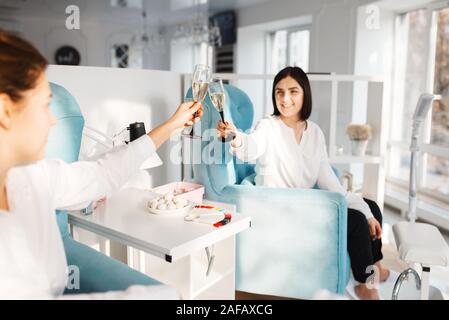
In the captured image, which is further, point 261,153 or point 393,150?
point 393,150

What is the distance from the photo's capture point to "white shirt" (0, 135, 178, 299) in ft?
2.37

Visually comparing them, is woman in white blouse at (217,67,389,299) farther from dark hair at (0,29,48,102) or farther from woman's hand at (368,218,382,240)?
dark hair at (0,29,48,102)

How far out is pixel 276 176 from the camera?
1.59m

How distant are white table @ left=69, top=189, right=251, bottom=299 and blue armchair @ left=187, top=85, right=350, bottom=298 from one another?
0.12 m

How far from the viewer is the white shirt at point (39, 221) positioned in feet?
2.37

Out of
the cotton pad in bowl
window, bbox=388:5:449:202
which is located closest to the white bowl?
the cotton pad in bowl

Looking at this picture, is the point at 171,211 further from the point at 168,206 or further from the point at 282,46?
the point at 282,46

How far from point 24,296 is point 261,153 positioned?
3.30 ft

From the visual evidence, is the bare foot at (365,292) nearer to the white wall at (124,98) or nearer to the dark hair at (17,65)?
the white wall at (124,98)

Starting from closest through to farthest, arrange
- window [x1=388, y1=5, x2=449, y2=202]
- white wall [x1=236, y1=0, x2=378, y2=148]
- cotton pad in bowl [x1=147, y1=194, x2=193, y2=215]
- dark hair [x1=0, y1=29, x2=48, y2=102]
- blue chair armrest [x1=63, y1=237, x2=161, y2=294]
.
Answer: dark hair [x1=0, y1=29, x2=48, y2=102]
blue chair armrest [x1=63, y1=237, x2=161, y2=294]
cotton pad in bowl [x1=147, y1=194, x2=193, y2=215]
window [x1=388, y1=5, x2=449, y2=202]
white wall [x1=236, y1=0, x2=378, y2=148]

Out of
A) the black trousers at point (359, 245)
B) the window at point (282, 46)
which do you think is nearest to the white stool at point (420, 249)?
the black trousers at point (359, 245)

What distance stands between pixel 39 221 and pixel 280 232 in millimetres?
970

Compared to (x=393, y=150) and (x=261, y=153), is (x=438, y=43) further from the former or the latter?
(x=261, y=153)
